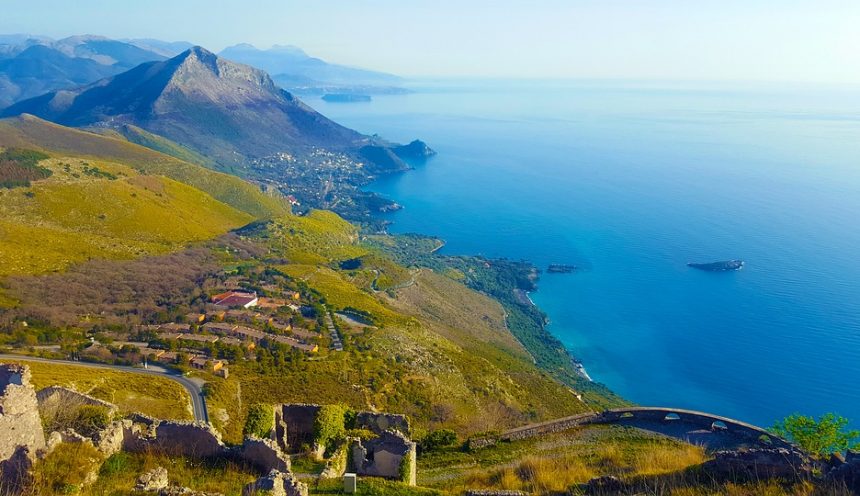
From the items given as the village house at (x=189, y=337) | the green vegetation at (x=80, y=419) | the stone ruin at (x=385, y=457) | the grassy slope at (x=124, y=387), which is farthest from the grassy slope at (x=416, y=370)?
→ the stone ruin at (x=385, y=457)

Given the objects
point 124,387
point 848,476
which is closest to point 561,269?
point 124,387

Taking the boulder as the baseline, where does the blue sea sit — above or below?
below

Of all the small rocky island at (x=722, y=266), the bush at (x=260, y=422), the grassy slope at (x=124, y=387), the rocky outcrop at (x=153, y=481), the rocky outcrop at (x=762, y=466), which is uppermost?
the rocky outcrop at (x=762, y=466)

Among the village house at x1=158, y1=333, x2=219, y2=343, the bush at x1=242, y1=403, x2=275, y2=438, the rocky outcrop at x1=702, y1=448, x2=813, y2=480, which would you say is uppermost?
the rocky outcrop at x1=702, y1=448, x2=813, y2=480

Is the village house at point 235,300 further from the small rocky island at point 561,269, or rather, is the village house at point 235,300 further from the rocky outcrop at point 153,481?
the small rocky island at point 561,269

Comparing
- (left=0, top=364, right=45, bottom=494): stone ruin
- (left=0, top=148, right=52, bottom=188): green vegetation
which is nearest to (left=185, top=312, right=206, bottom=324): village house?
(left=0, top=364, right=45, bottom=494): stone ruin

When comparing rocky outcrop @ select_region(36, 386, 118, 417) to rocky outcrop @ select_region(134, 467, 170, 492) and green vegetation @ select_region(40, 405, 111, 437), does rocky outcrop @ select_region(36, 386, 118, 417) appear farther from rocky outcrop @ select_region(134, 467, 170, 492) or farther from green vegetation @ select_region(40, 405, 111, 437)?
rocky outcrop @ select_region(134, 467, 170, 492)

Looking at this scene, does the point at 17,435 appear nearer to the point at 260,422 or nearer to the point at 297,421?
the point at 260,422
